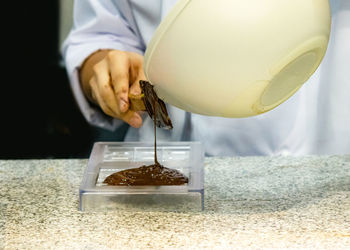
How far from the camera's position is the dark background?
210 centimetres

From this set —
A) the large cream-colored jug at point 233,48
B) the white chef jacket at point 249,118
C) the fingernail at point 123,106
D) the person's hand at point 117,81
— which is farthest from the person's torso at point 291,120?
the large cream-colored jug at point 233,48

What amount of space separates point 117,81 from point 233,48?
44 cm

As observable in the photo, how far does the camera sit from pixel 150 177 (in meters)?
0.87

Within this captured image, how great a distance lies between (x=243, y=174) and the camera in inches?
38.3

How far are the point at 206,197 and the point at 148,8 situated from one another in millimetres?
550

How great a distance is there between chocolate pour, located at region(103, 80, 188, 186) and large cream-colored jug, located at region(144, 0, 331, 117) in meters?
0.16

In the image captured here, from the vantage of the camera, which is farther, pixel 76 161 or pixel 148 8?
pixel 148 8

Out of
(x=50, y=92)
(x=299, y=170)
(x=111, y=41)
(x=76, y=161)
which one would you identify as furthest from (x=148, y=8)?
(x=50, y=92)

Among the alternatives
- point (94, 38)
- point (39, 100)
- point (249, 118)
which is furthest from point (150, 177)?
point (39, 100)

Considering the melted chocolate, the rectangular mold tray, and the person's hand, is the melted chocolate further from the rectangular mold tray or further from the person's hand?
the person's hand

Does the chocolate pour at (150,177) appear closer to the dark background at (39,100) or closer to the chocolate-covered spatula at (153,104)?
the chocolate-covered spatula at (153,104)

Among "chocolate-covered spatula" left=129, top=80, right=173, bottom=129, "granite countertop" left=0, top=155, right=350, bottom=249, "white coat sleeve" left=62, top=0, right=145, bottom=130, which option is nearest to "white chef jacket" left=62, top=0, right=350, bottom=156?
"white coat sleeve" left=62, top=0, right=145, bottom=130

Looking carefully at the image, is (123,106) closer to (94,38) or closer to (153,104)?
(153,104)

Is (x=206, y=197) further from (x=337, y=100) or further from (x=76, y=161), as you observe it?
(x=337, y=100)
